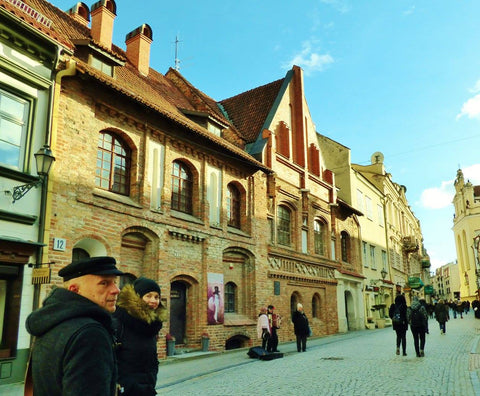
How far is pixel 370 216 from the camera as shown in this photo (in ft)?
113

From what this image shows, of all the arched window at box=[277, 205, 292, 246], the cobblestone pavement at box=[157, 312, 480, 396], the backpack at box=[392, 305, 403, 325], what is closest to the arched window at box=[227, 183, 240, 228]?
the arched window at box=[277, 205, 292, 246]

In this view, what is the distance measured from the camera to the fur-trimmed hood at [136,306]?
4.16m

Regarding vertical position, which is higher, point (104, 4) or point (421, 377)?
point (104, 4)

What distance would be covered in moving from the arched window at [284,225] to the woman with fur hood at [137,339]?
57.2 ft

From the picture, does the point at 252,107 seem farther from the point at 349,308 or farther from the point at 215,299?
the point at 349,308

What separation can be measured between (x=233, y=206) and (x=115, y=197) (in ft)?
21.9

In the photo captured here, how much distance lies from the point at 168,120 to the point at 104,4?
17.7 feet

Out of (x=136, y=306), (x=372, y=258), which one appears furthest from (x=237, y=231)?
(x=372, y=258)

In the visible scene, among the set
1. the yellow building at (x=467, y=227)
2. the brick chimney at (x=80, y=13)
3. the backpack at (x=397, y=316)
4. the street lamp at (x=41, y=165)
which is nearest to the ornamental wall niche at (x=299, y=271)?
the backpack at (x=397, y=316)

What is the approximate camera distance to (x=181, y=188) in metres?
16.4

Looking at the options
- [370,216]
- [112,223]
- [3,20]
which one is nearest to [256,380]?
[112,223]

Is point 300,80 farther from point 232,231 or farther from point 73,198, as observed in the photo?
point 73,198

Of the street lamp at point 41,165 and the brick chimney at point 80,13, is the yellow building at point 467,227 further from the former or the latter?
the street lamp at point 41,165

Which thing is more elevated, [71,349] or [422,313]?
[71,349]
